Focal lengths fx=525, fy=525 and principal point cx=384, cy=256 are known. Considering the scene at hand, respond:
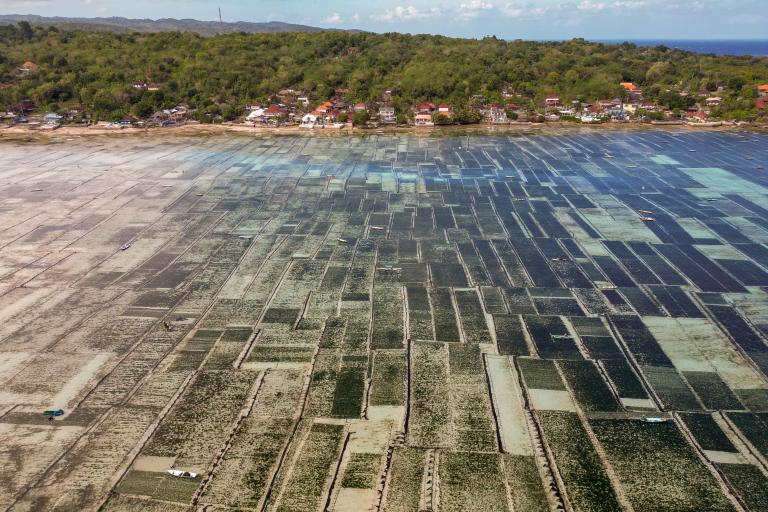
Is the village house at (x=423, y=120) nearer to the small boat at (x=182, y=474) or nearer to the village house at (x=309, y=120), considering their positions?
the village house at (x=309, y=120)

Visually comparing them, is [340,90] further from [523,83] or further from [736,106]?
[736,106]

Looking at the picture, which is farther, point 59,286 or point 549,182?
point 549,182

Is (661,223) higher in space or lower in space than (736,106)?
lower

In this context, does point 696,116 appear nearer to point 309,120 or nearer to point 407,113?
point 407,113

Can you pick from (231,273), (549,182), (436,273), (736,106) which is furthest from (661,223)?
(736,106)

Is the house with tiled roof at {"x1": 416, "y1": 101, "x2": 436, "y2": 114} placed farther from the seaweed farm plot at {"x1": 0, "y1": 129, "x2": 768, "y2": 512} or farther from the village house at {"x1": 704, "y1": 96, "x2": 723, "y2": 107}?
the village house at {"x1": 704, "y1": 96, "x2": 723, "y2": 107}

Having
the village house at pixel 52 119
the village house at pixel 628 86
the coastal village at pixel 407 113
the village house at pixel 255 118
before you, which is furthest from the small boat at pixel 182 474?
the village house at pixel 628 86

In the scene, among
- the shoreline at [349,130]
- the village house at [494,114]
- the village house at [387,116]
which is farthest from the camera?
the village house at [494,114]
